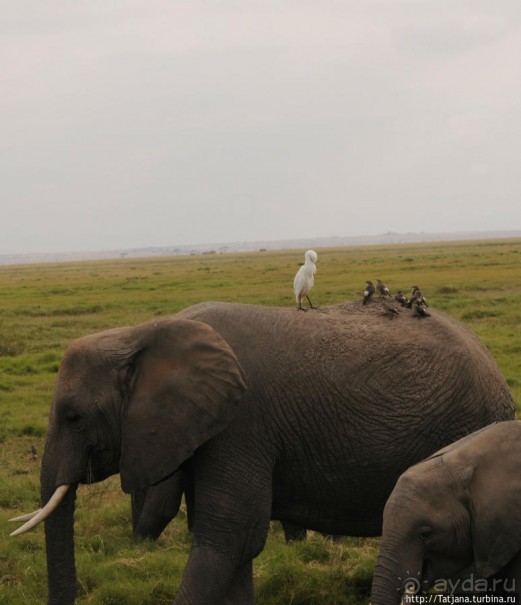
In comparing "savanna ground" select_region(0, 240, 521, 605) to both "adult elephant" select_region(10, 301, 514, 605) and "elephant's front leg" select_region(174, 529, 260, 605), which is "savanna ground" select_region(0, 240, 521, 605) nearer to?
"adult elephant" select_region(10, 301, 514, 605)

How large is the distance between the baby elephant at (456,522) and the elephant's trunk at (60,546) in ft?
6.14

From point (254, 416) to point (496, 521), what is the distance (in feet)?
5.25

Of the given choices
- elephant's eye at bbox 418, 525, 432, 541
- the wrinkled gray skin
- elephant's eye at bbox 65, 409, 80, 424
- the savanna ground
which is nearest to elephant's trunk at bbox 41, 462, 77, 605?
elephant's eye at bbox 65, 409, 80, 424

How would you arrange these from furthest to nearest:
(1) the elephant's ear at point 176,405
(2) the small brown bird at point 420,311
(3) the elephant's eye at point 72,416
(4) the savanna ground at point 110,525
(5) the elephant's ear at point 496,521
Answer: (4) the savanna ground at point 110,525, (2) the small brown bird at point 420,311, (3) the elephant's eye at point 72,416, (1) the elephant's ear at point 176,405, (5) the elephant's ear at point 496,521

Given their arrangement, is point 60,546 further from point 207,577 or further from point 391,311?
point 391,311

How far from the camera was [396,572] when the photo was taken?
427cm

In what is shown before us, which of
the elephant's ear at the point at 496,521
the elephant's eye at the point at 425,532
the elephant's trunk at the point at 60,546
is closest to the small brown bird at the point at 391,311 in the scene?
the elephant's ear at the point at 496,521

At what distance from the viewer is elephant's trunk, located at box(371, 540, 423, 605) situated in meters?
4.25

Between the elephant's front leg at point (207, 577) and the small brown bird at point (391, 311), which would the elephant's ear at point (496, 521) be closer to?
the elephant's front leg at point (207, 577)

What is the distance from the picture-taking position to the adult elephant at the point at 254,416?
5062mm

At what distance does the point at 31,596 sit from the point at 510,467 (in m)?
3.72

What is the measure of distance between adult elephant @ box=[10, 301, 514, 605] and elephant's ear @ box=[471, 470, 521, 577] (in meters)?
1.23

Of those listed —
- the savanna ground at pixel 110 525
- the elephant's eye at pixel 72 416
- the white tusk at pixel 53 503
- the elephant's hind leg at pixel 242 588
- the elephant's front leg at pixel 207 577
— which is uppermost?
the elephant's eye at pixel 72 416

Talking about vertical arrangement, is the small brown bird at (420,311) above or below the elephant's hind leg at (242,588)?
above
